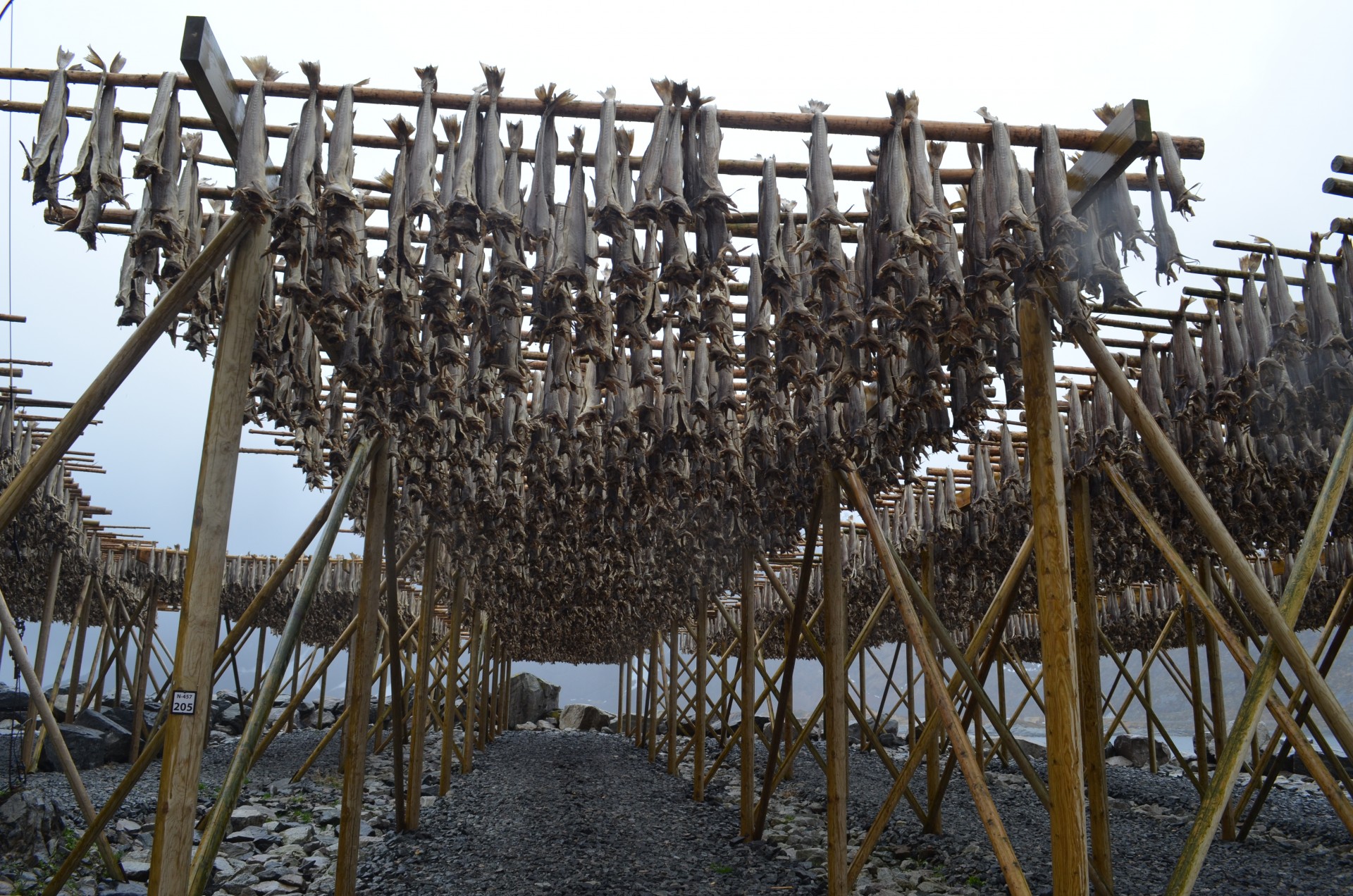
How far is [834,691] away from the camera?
25.0 ft

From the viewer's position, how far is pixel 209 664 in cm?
441

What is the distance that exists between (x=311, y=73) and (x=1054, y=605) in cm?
476

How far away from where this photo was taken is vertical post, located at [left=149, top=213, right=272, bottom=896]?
13.6 feet

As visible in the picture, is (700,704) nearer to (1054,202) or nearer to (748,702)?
(748,702)

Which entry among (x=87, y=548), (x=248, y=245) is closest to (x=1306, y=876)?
(x=248, y=245)

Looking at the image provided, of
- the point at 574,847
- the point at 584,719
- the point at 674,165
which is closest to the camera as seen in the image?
the point at 674,165

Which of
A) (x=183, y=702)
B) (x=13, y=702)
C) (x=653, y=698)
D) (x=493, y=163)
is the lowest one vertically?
(x=13, y=702)

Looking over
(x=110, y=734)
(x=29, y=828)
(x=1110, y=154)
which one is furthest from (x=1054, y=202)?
(x=110, y=734)

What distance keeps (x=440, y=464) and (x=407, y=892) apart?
4.11m

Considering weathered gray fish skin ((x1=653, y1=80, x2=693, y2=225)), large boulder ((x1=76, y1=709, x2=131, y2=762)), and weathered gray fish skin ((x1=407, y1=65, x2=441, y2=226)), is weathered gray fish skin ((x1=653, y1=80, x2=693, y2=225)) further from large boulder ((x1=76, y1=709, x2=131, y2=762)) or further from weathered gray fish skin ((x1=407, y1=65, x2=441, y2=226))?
large boulder ((x1=76, y1=709, x2=131, y2=762))

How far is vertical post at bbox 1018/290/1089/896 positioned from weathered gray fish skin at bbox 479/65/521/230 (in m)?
2.90

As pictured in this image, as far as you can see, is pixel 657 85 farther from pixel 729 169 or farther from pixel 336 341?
pixel 336 341

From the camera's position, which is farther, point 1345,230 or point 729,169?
point 1345,230

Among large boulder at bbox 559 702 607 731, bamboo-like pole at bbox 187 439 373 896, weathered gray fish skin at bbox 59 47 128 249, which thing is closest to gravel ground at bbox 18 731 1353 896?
bamboo-like pole at bbox 187 439 373 896
